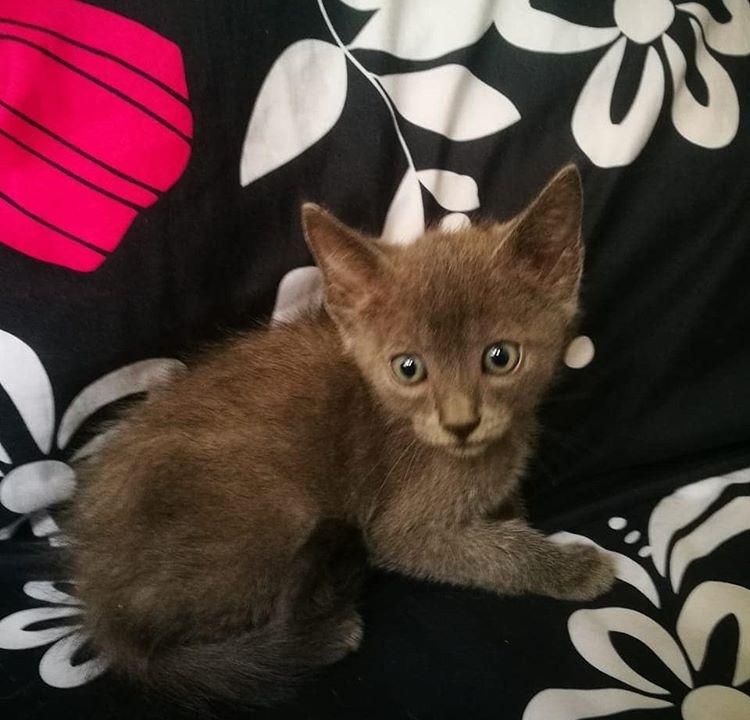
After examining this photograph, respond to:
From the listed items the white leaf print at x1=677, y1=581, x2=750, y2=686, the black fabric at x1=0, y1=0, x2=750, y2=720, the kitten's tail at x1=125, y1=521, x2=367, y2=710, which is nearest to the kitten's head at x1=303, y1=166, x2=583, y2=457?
the black fabric at x1=0, y1=0, x2=750, y2=720

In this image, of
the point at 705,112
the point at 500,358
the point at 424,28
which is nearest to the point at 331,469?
the point at 500,358

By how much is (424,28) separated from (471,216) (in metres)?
0.27

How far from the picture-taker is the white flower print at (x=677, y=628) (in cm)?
88

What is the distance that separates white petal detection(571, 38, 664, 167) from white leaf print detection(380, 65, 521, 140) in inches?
4.0

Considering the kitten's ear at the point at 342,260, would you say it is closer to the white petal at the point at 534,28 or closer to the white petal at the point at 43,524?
the white petal at the point at 534,28

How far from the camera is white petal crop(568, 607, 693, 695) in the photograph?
2.99 feet

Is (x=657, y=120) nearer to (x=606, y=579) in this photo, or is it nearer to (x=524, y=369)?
(x=524, y=369)

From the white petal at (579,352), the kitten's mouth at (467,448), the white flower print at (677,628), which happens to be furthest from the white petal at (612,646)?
the white petal at (579,352)

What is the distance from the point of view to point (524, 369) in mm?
998

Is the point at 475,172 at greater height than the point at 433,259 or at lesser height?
greater

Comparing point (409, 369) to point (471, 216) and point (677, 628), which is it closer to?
point (471, 216)

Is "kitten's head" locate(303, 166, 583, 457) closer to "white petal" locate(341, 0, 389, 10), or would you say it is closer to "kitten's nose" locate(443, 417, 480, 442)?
"kitten's nose" locate(443, 417, 480, 442)

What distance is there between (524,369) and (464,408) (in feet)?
0.36

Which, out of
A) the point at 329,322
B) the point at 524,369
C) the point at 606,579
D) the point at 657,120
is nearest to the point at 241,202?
the point at 329,322
